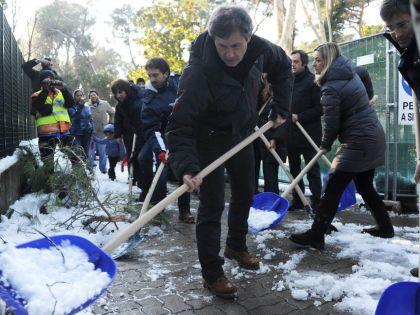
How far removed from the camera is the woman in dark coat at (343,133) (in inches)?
137

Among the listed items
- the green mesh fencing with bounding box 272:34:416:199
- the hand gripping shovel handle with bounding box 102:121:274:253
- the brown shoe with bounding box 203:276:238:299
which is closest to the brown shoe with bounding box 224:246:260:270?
the brown shoe with bounding box 203:276:238:299

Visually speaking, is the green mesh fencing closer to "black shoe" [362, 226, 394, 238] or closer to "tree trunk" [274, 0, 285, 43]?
"black shoe" [362, 226, 394, 238]

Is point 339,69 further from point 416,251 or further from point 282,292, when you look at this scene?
point 282,292

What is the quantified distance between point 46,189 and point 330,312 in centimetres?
413

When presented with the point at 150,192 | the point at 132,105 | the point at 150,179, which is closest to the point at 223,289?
the point at 150,192

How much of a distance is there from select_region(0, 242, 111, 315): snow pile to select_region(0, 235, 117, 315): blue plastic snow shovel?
0.06 feet

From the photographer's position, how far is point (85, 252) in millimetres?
2127

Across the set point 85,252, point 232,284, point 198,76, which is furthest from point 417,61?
point 85,252

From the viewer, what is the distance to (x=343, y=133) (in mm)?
3633

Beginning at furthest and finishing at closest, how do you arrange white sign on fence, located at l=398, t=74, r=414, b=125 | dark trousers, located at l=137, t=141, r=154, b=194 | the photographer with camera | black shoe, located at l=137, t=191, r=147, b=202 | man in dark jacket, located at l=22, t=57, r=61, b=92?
1. man in dark jacket, located at l=22, t=57, r=61, b=92
2. the photographer with camera
3. black shoe, located at l=137, t=191, r=147, b=202
4. white sign on fence, located at l=398, t=74, r=414, b=125
5. dark trousers, located at l=137, t=141, r=154, b=194

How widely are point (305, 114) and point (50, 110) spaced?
3.50 m

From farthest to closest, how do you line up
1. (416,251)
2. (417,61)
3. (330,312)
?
1. (416,251)
2. (330,312)
3. (417,61)

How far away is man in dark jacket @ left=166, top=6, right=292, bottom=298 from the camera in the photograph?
95.4 inches

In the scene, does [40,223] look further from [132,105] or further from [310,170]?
[310,170]
